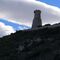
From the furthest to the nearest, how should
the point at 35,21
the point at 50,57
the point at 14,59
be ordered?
the point at 35,21 < the point at 14,59 < the point at 50,57

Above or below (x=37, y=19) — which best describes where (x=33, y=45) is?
below

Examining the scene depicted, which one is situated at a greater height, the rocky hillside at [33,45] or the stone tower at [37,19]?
the stone tower at [37,19]

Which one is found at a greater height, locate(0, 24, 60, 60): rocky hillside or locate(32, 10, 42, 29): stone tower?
locate(32, 10, 42, 29): stone tower

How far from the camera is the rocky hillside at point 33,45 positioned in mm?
51594

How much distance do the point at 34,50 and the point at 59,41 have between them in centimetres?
494

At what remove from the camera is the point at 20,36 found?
193ft

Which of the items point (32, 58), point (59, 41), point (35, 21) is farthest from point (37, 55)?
point (35, 21)

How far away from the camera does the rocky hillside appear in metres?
51.6

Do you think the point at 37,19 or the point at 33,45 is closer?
the point at 33,45

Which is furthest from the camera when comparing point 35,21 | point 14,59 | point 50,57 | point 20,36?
point 35,21

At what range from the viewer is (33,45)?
5478cm

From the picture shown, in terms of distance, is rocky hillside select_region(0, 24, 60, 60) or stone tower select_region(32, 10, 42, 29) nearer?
rocky hillside select_region(0, 24, 60, 60)

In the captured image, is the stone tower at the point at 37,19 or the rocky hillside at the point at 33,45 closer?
the rocky hillside at the point at 33,45

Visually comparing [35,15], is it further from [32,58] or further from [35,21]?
[32,58]
